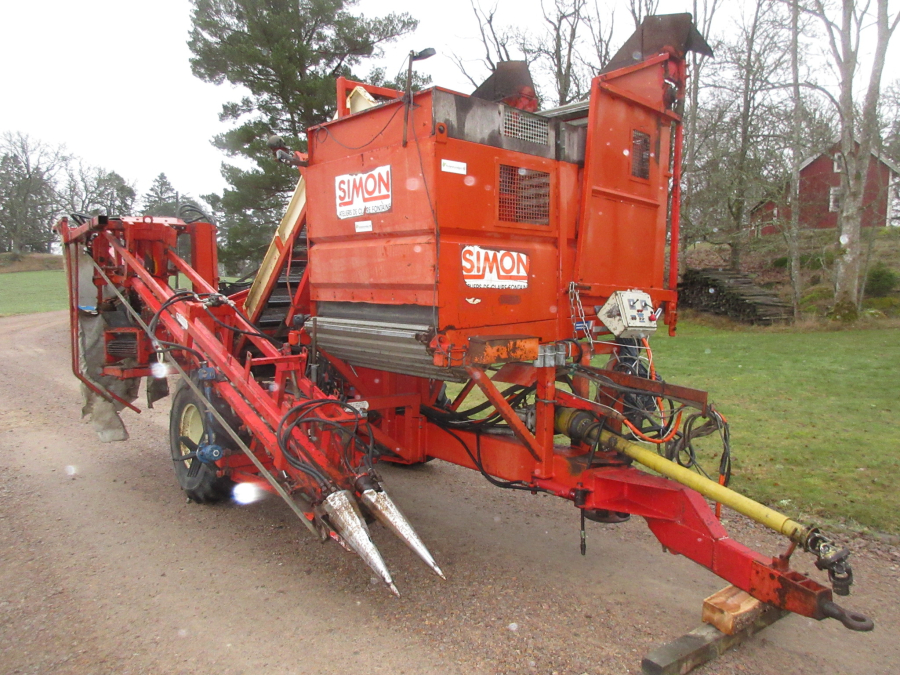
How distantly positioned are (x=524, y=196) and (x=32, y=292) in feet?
122

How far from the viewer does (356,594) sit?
13.1 feet

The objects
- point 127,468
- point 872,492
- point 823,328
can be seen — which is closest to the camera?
point 872,492

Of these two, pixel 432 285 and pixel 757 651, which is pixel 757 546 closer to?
pixel 757 651

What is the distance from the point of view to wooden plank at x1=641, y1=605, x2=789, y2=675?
313 cm

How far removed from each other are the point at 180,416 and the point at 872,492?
574 centimetres

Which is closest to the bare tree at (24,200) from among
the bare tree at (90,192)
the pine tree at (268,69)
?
the bare tree at (90,192)

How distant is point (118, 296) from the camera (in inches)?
228

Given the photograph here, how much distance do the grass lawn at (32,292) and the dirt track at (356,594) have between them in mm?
20491

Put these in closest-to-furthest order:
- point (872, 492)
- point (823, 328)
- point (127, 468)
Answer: point (872, 492) → point (127, 468) → point (823, 328)

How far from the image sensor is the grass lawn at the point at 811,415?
552 cm

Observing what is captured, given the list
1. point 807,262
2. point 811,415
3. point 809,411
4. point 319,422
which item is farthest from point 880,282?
point 319,422

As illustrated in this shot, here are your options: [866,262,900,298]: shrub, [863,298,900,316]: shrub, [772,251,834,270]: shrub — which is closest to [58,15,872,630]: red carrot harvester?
[863,298,900,316]: shrub

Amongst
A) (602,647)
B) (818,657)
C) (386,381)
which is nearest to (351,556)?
(386,381)

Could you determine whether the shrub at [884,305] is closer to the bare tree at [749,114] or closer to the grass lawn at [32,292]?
the bare tree at [749,114]
